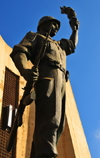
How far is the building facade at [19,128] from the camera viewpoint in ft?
18.6

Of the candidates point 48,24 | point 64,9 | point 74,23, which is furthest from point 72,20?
point 48,24

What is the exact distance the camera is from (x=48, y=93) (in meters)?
2.24

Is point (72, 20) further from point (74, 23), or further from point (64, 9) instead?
point (64, 9)

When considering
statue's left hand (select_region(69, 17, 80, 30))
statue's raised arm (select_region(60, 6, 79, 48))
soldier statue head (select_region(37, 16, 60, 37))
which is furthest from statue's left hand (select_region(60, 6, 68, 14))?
soldier statue head (select_region(37, 16, 60, 37))

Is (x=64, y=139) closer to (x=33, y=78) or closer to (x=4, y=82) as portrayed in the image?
(x=4, y=82)

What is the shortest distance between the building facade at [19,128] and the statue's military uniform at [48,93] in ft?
11.2

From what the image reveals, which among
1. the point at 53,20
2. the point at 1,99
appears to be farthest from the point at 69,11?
the point at 1,99

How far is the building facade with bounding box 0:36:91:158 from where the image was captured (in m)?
5.68

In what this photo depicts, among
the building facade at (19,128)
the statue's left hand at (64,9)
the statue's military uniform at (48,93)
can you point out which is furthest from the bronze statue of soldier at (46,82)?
the building facade at (19,128)

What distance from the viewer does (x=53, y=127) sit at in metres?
2.09

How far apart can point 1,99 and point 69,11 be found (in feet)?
11.8

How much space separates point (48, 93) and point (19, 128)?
Result: 427cm

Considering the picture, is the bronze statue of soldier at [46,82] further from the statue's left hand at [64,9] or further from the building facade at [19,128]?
the building facade at [19,128]

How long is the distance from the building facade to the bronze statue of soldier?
3422 mm
